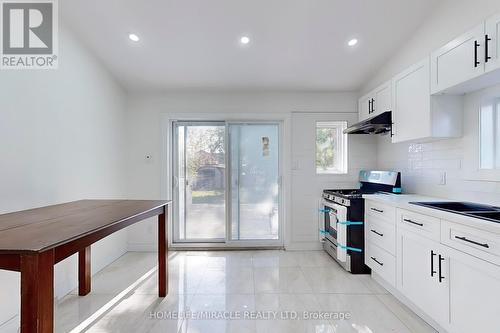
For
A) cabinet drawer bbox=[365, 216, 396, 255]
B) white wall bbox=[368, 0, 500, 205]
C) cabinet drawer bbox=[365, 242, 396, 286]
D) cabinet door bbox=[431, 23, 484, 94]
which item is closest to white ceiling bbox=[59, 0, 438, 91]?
white wall bbox=[368, 0, 500, 205]

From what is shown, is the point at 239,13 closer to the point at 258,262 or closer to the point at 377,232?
the point at 377,232

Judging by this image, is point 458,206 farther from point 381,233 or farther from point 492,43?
point 492,43

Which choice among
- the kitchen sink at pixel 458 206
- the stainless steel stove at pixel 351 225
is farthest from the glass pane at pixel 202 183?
the kitchen sink at pixel 458 206

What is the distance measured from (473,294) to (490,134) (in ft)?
4.56

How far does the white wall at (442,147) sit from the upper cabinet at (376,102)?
0.84 ft

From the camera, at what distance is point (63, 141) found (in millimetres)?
2621

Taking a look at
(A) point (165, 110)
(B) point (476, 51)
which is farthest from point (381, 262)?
(A) point (165, 110)

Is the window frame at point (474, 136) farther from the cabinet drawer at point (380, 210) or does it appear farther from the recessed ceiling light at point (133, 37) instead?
the recessed ceiling light at point (133, 37)

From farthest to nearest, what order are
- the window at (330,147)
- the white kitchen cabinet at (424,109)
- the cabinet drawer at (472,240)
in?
1. the window at (330,147)
2. the white kitchen cabinet at (424,109)
3. the cabinet drawer at (472,240)

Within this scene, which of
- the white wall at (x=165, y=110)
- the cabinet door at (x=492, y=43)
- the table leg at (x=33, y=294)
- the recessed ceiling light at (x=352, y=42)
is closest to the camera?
the table leg at (x=33, y=294)

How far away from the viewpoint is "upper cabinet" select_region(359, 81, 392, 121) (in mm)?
3119

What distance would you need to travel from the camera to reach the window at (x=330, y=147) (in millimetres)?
4094

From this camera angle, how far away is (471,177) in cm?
232

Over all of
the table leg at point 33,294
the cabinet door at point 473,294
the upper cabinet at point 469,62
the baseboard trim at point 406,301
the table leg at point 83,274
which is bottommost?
the baseboard trim at point 406,301
